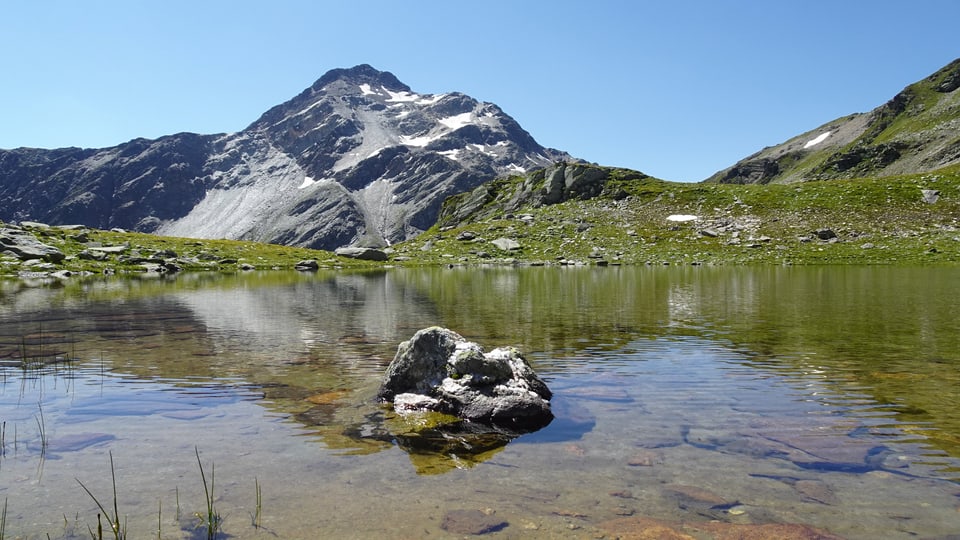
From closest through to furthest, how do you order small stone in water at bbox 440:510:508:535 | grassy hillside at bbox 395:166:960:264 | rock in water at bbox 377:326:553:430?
small stone in water at bbox 440:510:508:535, rock in water at bbox 377:326:553:430, grassy hillside at bbox 395:166:960:264

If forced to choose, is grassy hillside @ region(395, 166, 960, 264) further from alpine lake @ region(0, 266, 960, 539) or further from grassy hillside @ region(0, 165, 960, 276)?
alpine lake @ region(0, 266, 960, 539)

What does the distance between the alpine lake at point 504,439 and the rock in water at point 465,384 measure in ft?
2.15

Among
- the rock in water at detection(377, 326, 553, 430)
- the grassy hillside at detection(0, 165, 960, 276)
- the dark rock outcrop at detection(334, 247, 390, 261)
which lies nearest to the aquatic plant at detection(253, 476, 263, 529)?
the rock in water at detection(377, 326, 553, 430)

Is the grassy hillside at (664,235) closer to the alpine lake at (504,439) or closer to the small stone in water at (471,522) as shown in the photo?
the alpine lake at (504,439)

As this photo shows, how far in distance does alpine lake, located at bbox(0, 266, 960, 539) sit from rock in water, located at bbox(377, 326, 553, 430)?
0.66 m

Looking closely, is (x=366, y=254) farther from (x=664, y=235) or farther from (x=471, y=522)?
(x=471, y=522)

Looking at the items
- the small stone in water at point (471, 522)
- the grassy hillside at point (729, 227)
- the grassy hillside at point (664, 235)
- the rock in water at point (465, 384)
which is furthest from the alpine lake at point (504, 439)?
the grassy hillside at point (729, 227)

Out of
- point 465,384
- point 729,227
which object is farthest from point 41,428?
point 729,227

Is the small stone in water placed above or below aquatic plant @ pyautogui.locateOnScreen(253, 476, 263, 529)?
below

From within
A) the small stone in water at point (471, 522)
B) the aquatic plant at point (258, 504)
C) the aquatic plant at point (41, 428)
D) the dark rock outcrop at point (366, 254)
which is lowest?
the small stone in water at point (471, 522)

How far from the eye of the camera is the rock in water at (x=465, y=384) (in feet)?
41.4

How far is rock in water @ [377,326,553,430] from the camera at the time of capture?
12.6 m

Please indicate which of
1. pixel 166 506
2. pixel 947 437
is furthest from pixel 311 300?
Result: pixel 947 437

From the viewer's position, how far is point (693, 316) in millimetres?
29547
